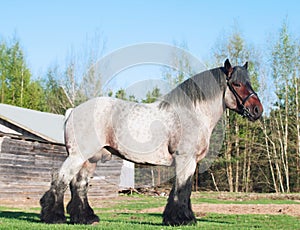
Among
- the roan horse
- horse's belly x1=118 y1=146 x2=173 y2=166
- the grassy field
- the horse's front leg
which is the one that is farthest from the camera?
horse's belly x1=118 y1=146 x2=173 y2=166

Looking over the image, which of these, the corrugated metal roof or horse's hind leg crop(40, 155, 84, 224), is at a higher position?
the corrugated metal roof

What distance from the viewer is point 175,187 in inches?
273

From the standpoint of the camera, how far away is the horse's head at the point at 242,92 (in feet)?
24.1

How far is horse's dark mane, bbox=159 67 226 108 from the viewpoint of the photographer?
7286 mm

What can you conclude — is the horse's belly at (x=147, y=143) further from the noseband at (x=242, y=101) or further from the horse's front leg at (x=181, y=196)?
the noseband at (x=242, y=101)

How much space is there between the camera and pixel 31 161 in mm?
19422

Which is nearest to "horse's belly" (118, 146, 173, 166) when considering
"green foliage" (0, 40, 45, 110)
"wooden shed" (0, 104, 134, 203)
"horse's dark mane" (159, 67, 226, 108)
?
"horse's dark mane" (159, 67, 226, 108)

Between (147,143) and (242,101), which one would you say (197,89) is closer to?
(242,101)

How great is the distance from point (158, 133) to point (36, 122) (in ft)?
56.8

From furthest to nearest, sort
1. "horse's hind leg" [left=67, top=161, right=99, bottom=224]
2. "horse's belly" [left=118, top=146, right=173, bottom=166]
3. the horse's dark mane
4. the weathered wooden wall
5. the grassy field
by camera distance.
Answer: the weathered wooden wall → "horse's hind leg" [left=67, top=161, right=99, bottom=224] → the horse's dark mane → "horse's belly" [left=118, top=146, right=173, bottom=166] → the grassy field

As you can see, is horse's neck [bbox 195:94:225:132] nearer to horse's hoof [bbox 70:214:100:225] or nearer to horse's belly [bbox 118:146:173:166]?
horse's belly [bbox 118:146:173:166]

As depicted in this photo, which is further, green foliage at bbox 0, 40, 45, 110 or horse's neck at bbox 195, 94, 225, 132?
green foliage at bbox 0, 40, 45, 110

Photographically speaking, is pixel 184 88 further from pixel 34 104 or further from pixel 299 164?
pixel 34 104

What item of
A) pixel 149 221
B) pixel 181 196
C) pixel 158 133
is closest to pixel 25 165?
pixel 149 221
